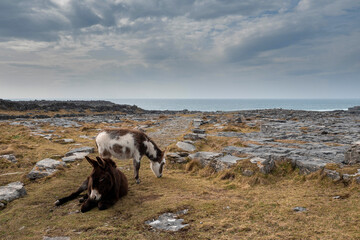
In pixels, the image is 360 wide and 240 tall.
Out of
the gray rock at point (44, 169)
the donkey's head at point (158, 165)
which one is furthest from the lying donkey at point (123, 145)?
the gray rock at point (44, 169)

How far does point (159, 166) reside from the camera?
35.3ft

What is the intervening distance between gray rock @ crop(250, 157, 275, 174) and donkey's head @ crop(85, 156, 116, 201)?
6.69 metres

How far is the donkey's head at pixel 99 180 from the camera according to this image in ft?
23.7

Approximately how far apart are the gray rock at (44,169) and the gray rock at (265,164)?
1030 cm

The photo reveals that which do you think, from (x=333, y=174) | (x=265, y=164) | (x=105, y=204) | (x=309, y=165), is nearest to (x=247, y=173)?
(x=265, y=164)

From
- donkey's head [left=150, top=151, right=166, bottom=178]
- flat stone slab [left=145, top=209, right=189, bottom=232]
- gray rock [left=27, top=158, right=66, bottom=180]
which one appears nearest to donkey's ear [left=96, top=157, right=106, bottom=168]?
flat stone slab [left=145, top=209, right=189, bottom=232]

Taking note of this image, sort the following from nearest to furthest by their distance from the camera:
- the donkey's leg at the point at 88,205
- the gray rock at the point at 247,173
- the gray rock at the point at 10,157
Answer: the donkey's leg at the point at 88,205
the gray rock at the point at 247,173
the gray rock at the point at 10,157

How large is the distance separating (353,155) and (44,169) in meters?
14.6

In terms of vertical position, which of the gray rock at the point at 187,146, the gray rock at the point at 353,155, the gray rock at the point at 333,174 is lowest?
the gray rock at the point at 187,146

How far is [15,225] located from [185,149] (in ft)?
34.2

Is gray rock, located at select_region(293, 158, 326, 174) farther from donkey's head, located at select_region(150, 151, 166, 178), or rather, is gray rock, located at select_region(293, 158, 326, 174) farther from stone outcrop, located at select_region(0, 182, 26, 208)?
stone outcrop, located at select_region(0, 182, 26, 208)

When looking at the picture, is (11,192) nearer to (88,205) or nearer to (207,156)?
(88,205)

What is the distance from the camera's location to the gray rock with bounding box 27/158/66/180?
1047 centimetres

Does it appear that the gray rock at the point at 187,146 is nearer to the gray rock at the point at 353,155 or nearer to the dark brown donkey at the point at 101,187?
the dark brown donkey at the point at 101,187
